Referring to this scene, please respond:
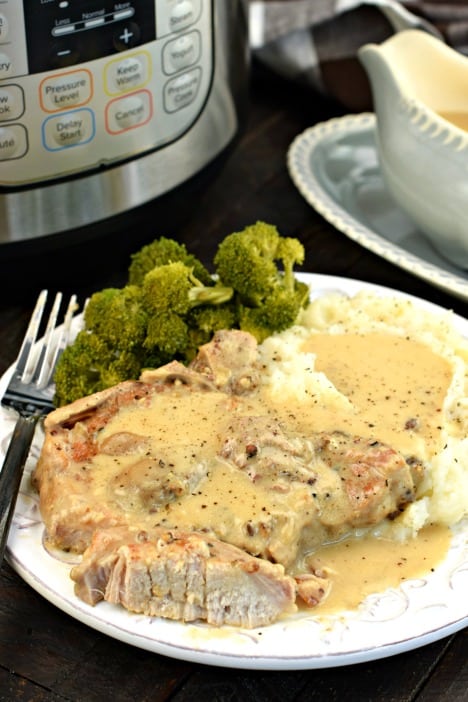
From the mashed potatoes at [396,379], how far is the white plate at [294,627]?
18 centimetres

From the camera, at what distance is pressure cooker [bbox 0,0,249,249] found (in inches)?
82.2

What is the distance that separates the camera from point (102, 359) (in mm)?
2156

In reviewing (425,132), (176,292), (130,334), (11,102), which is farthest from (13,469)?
(425,132)

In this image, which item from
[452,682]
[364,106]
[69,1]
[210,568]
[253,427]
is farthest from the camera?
[364,106]

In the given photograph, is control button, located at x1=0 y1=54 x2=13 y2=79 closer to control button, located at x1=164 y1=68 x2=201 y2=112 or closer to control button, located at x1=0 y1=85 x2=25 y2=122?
control button, located at x1=0 y1=85 x2=25 y2=122

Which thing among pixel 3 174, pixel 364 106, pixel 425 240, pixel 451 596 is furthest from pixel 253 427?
pixel 364 106

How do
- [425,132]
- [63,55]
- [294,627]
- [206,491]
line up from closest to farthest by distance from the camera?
[294,627]
[206,491]
[63,55]
[425,132]

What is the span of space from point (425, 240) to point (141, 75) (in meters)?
1.00

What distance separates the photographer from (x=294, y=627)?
155 centimetres

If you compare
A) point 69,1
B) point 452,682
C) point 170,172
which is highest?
point 69,1

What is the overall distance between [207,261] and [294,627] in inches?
57.0

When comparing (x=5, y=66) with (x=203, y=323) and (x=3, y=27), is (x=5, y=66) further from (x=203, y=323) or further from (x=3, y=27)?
(x=203, y=323)

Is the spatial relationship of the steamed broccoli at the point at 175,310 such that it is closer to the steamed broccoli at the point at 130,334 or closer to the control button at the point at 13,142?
the steamed broccoli at the point at 130,334

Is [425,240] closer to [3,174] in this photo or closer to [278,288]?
[278,288]
